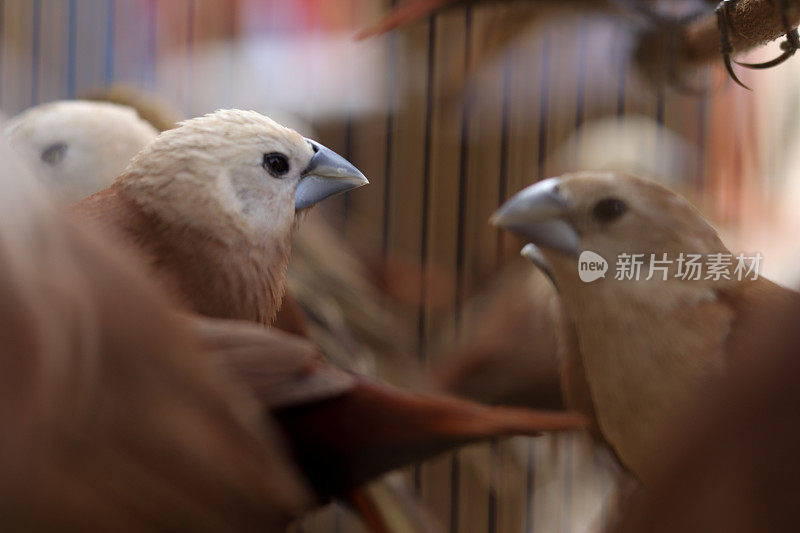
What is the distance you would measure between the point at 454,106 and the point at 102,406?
541 millimetres

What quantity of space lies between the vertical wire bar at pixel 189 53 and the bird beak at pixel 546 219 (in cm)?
29

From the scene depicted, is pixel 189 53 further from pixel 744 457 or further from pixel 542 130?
pixel 744 457

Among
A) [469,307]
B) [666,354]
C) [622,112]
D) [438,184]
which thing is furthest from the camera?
[469,307]

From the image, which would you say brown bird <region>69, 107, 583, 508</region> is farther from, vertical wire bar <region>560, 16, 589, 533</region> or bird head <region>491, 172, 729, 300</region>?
vertical wire bar <region>560, 16, 589, 533</region>

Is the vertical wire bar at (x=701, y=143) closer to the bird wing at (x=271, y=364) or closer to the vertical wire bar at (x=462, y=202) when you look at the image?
the vertical wire bar at (x=462, y=202)

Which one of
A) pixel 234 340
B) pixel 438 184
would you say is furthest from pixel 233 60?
pixel 234 340

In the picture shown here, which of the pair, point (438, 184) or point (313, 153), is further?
point (438, 184)

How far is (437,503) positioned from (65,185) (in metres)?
0.50

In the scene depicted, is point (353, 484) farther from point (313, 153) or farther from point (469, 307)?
point (469, 307)

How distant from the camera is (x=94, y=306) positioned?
230 millimetres

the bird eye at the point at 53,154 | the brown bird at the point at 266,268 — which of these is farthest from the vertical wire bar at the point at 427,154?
the bird eye at the point at 53,154

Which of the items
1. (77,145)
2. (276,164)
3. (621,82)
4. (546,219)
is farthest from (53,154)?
(621,82)

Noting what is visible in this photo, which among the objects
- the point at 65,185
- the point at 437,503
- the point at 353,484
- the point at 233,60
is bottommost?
the point at 437,503

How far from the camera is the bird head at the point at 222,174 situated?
311mm
